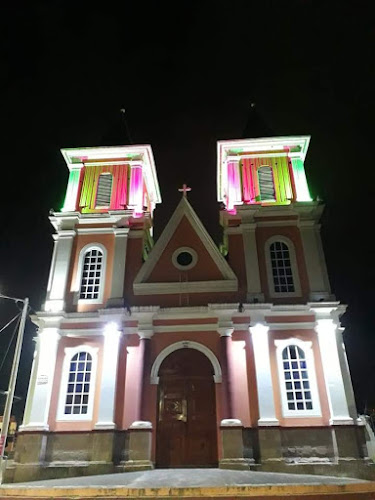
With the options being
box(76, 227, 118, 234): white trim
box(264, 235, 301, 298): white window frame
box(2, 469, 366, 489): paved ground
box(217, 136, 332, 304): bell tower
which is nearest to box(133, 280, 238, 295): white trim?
box(217, 136, 332, 304): bell tower

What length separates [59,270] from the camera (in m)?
19.8

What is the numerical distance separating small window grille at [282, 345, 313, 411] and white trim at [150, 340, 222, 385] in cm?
270

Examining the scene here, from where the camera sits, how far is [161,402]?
17281 mm

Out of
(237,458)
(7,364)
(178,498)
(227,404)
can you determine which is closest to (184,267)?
(227,404)

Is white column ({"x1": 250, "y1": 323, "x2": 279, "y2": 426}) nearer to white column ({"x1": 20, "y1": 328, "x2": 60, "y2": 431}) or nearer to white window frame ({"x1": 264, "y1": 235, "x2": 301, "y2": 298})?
white window frame ({"x1": 264, "y1": 235, "x2": 301, "y2": 298})

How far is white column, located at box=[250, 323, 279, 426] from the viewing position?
16.1 metres

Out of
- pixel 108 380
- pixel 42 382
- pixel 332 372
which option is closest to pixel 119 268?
pixel 108 380

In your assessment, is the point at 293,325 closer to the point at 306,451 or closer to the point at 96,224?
the point at 306,451

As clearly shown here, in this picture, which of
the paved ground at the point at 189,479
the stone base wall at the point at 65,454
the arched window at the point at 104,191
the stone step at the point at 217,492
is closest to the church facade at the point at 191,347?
the stone base wall at the point at 65,454

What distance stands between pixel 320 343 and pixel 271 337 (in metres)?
1.94

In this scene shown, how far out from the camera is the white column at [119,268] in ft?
61.5

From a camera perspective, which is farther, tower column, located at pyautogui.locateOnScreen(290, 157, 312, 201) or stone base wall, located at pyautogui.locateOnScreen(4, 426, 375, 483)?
tower column, located at pyautogui.locateOnScreen(290, 157, 312, 201)

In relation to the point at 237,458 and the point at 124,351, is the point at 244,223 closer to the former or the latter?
the point at 124,351

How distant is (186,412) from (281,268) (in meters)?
7.51
